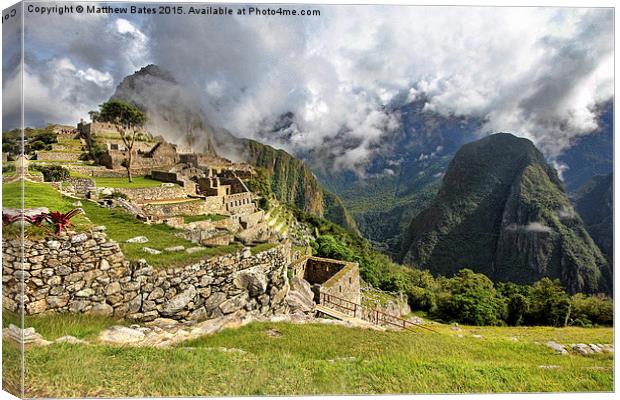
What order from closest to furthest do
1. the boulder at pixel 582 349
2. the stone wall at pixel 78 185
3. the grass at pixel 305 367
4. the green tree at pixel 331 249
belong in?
the grass at pixel 305 367 → the stone wall at pixel 78 185 → the boulder at pixel 582 349 → the green tree at pixel 331 249

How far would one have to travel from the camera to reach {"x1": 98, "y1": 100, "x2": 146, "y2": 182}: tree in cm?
459

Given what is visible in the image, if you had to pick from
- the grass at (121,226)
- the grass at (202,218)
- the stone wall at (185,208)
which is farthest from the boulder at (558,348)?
the stone wall at (185,208)

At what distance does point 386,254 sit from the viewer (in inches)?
427

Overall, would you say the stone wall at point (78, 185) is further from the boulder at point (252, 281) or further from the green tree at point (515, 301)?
the green tree at point (515, 301)

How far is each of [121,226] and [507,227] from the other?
894 centimetres

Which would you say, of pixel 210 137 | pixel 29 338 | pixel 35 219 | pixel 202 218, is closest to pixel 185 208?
pixel 202 218

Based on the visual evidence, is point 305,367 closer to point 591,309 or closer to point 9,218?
point 9,218

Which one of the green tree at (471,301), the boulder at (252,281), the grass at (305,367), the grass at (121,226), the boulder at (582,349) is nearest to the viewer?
the grass at (305,367)

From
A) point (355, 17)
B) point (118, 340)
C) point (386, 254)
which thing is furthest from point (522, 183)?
point (118, 340)

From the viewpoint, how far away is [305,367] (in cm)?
401

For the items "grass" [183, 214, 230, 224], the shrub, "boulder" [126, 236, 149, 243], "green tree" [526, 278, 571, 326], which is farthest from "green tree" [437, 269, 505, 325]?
"boulder" [126, 236, 149, 243]

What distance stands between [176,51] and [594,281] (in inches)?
296

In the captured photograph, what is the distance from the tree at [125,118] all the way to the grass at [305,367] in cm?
269

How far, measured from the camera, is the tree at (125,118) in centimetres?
459
